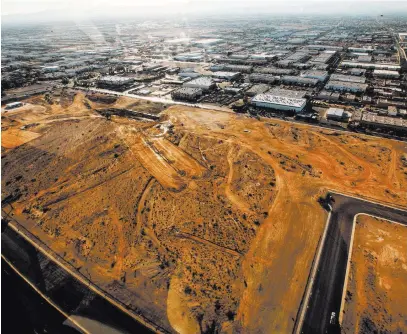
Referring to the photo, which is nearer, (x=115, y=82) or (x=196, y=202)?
(x=196, y=202)

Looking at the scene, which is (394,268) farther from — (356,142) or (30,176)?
(30,176)

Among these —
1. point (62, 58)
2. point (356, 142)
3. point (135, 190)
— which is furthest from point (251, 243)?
point (62, 58)

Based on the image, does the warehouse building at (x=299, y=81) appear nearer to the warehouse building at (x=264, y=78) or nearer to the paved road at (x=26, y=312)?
the warehouse building at (x=264, y=78)

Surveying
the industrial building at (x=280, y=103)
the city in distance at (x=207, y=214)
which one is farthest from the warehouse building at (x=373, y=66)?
the industrial building at (x=280, y=103)

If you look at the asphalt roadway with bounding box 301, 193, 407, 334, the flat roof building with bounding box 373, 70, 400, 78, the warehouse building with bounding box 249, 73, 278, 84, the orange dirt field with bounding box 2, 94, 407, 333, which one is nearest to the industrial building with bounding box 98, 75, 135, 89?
the orange dirt field with bounding box 2, 94, 407, 333

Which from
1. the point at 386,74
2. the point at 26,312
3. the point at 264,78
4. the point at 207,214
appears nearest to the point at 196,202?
the point at 207,214

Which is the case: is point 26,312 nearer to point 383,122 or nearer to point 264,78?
point 383,122

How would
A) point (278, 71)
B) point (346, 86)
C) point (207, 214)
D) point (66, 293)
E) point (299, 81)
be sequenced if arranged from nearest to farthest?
1. point (66, 293)
2. point (207, 214)
3. point (346, 86)
4. point (299, 81)
5. point (278, 71)
